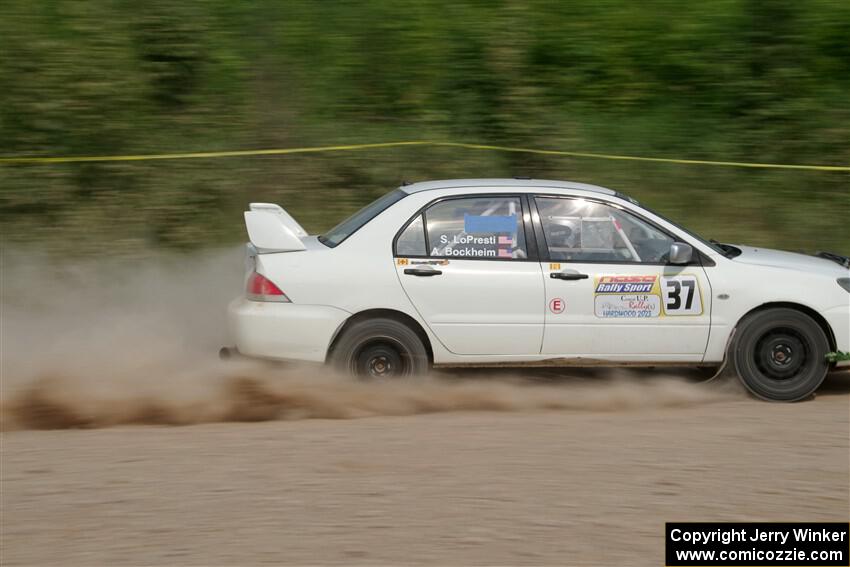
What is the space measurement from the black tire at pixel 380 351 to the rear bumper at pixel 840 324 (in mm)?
2971

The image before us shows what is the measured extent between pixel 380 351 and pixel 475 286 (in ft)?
2.74

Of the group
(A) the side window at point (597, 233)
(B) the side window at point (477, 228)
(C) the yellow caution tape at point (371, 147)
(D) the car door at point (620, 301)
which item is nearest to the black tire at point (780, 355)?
(D) the car door at point (620, 301)

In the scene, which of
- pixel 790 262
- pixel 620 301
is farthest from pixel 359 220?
pixel 790 262

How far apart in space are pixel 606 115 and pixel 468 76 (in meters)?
1.86

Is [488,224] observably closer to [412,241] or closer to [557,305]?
[412,241]

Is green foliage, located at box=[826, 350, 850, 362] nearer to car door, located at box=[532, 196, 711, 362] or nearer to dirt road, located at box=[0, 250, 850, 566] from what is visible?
dirt road, located at box=[0, 250, 850, 566]

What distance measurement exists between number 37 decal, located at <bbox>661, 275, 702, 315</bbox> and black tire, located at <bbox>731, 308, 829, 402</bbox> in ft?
1.41

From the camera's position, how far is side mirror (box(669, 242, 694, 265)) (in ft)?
23.2

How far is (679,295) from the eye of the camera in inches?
283

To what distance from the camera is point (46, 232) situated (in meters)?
11.1

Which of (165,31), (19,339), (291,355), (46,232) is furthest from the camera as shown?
(165,31)

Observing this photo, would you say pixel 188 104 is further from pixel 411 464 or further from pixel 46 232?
pixel 411 464

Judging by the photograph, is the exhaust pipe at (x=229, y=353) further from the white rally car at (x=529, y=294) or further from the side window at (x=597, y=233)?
the side window at (x=597, y=233)

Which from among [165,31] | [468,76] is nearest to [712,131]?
[468,76]
